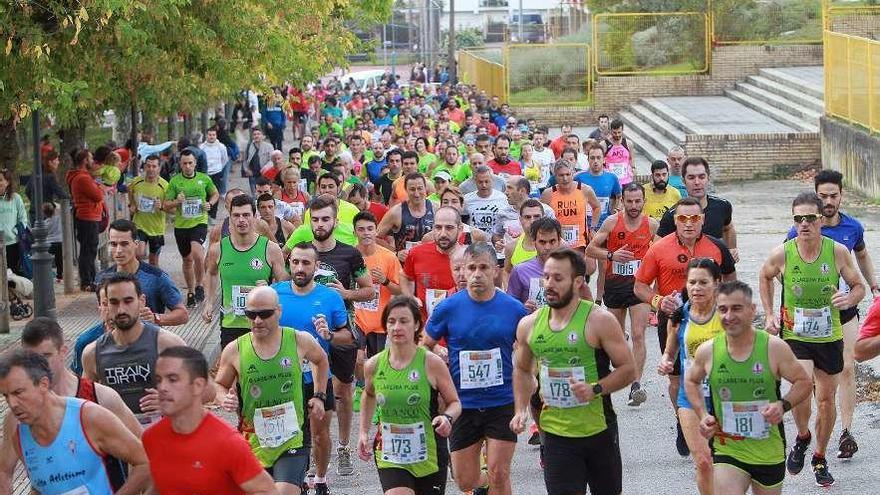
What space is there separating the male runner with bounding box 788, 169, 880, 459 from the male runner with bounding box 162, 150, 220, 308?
905 cm

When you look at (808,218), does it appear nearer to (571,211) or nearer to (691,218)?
(691,218)

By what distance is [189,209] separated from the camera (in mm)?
19141

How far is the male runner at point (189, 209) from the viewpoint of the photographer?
1916cm

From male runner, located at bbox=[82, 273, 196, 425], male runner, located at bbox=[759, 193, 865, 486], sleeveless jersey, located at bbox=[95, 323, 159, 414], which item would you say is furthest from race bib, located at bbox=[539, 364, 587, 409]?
male runner, located at bbox=[759, 193, 865, 486]

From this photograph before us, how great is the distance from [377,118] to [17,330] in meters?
23.4

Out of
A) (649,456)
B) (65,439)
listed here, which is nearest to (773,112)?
(649,456)

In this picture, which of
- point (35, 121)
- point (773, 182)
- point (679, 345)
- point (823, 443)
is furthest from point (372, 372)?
point (773, 182)

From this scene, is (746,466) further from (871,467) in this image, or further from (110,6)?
(110,6)

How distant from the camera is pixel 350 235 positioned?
14.5 meters

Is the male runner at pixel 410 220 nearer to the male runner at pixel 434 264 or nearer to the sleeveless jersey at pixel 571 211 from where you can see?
the sleeveless jersey at pixel 571 211

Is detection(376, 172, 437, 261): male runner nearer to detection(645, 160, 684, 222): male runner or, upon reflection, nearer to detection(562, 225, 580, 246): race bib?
detection(562, 225, 580, 246): race bib

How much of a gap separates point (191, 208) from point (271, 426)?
10.4 meters

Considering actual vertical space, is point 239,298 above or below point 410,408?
→ above

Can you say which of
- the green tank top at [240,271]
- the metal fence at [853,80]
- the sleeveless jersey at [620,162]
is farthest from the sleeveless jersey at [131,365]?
the metal fence at [853,80]
